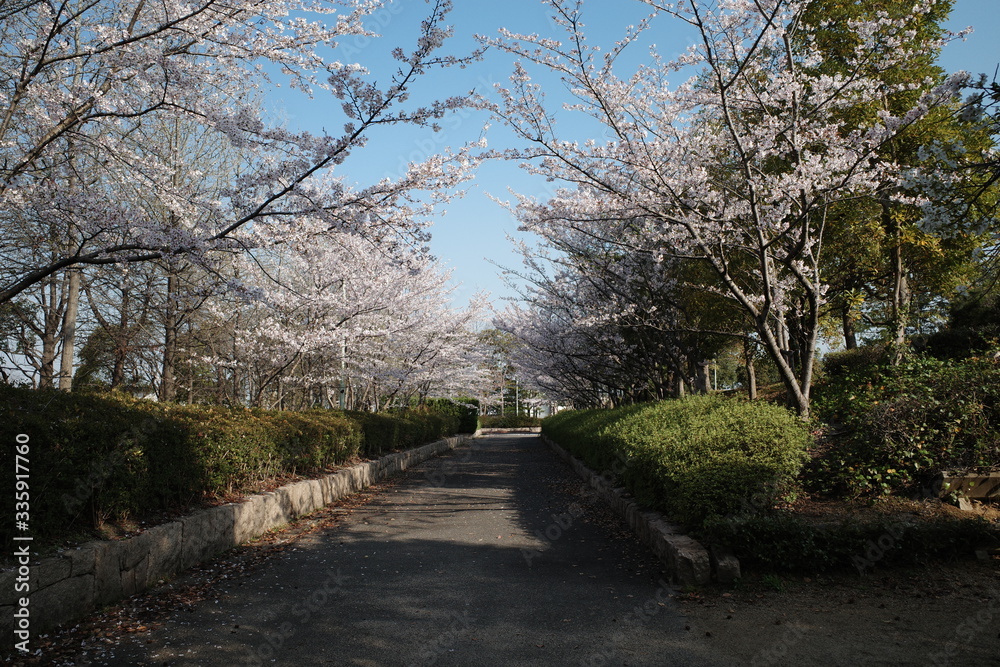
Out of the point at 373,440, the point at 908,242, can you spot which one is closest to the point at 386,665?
the point at 373,440

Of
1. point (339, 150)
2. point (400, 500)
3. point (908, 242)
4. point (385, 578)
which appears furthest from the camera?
point (908, 242)

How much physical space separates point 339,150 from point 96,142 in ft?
9.10

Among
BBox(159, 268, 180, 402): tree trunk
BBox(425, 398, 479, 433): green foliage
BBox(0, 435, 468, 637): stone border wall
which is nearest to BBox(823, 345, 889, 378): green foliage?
BBox(0, 435, 468, 637): stone border wall

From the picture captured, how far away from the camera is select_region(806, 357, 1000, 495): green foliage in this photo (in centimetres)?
576

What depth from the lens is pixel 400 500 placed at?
9172mm

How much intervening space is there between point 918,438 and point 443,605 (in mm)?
4895

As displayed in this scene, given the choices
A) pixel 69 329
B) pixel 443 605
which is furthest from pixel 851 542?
pixel 69 329

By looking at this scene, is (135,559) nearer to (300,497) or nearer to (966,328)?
(300,497)

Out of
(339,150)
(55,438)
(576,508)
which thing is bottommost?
(576,508)

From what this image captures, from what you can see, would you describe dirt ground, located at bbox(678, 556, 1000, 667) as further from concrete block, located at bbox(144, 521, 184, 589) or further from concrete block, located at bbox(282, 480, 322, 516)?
concrete block, located at bbox(282, 480, 322, 516)

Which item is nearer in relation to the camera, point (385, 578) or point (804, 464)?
point (385, 578)

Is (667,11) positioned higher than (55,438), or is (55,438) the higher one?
(667,11)

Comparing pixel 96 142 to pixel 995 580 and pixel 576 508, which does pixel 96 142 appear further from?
pixel 995 580

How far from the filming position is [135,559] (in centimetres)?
423
